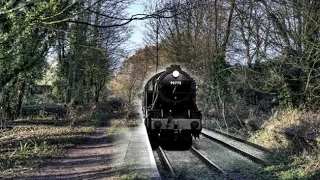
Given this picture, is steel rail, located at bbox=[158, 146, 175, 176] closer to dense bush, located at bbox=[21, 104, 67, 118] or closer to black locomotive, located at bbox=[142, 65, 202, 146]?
black locomotive, located at bbox=[142, 65, 202, 146]

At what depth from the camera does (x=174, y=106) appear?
49.5ft

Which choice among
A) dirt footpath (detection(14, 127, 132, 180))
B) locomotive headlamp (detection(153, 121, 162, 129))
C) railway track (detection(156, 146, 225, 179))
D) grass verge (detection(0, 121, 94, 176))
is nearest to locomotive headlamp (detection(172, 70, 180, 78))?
locomotive headlamp (detection(153, 121, 162, 129))

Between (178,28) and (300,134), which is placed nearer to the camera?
(300,134)

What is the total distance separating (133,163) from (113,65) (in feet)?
118

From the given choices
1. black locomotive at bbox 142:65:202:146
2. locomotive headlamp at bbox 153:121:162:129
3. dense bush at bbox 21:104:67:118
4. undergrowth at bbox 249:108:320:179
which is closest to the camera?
undergrowth at bbox 249:108:320:179

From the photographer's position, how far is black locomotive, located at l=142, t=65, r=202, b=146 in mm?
14773

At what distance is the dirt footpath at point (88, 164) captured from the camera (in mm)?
10336

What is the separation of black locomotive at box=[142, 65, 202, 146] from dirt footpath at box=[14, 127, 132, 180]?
172 centimetres

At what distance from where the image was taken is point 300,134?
14.4m

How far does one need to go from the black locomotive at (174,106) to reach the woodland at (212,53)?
2.17m

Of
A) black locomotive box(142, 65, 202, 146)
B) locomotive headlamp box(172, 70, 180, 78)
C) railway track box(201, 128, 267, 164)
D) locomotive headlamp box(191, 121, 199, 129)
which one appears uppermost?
locomotive headlamp box(172, 70, 180, 78)

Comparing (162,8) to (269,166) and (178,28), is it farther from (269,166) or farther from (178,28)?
(178,28)

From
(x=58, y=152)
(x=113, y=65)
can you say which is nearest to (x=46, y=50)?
(x=58, y=152)

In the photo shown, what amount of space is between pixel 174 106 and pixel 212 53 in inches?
566
